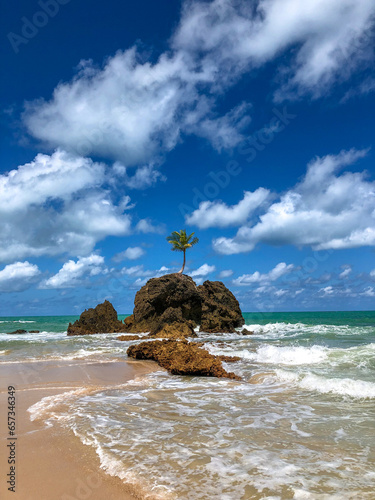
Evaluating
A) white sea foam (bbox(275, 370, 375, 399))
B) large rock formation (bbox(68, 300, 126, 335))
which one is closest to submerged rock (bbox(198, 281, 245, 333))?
large rock formation (bbox(68, 300, 126, 335))

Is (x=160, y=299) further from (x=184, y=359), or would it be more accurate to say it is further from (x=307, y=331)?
(x=184, y=359)

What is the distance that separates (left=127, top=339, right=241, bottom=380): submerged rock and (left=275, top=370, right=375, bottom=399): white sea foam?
73.3 inches

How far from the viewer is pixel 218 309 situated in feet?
105

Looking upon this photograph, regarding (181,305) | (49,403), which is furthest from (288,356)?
(181,305)

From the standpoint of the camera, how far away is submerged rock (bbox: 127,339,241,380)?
32.3ft

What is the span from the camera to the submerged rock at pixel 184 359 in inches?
388

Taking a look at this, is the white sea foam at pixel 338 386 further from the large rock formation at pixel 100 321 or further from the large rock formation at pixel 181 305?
the large rock formation at pixel 100 321

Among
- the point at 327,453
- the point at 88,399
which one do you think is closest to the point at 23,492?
the point at 327,453

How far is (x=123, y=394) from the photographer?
293 inches

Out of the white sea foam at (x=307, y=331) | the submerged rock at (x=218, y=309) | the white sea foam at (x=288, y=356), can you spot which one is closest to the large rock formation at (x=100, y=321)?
the submerged rock at (x=218, y=309)

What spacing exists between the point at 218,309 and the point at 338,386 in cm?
2427

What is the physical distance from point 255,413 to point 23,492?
3.86m

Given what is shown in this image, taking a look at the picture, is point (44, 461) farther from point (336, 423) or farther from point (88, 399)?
point (336, 423)

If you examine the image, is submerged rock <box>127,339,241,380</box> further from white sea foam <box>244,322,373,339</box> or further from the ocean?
white sea foam <box>244,322,373,339</box>
